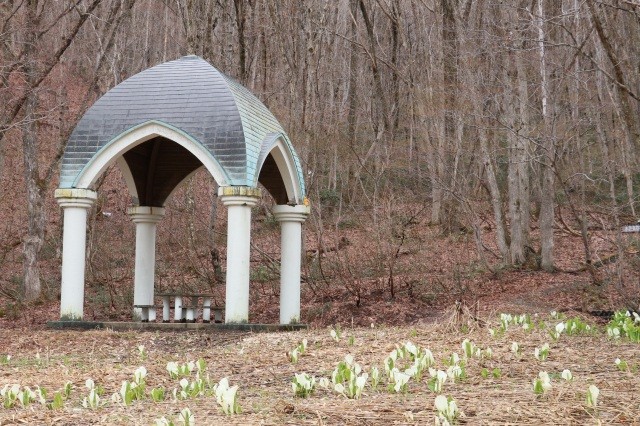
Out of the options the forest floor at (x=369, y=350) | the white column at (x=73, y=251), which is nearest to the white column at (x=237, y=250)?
the forest floor at (x=369, y=350)

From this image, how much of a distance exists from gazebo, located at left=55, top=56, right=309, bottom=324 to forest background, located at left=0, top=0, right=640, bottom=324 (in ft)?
6.78

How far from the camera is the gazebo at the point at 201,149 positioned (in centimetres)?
1204

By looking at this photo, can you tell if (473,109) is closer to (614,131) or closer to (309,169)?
(309,169)

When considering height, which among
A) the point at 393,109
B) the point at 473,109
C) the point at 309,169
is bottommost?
the point at 309,169

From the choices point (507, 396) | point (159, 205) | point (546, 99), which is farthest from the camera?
point (546, 99)

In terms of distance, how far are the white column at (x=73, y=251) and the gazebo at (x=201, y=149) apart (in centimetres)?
2

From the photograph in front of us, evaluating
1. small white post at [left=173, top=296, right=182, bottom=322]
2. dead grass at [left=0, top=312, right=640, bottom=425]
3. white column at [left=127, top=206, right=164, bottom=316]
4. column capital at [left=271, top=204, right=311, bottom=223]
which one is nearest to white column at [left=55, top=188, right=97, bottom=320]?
dead grass at [left=0, top=312, right=640, bottom=425]

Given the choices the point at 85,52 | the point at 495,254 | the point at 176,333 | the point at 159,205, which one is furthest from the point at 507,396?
the point at 85,52

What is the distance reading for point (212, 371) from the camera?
23.1ft

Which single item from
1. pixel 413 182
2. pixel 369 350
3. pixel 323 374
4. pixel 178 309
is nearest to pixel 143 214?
pixel 178 309

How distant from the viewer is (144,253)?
47.7 feet

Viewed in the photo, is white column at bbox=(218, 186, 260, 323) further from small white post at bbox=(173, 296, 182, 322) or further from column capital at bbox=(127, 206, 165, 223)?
column capital at bbox=(127, 206, 165, 223)

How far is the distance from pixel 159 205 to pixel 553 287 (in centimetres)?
803

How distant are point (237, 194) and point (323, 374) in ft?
19.3
